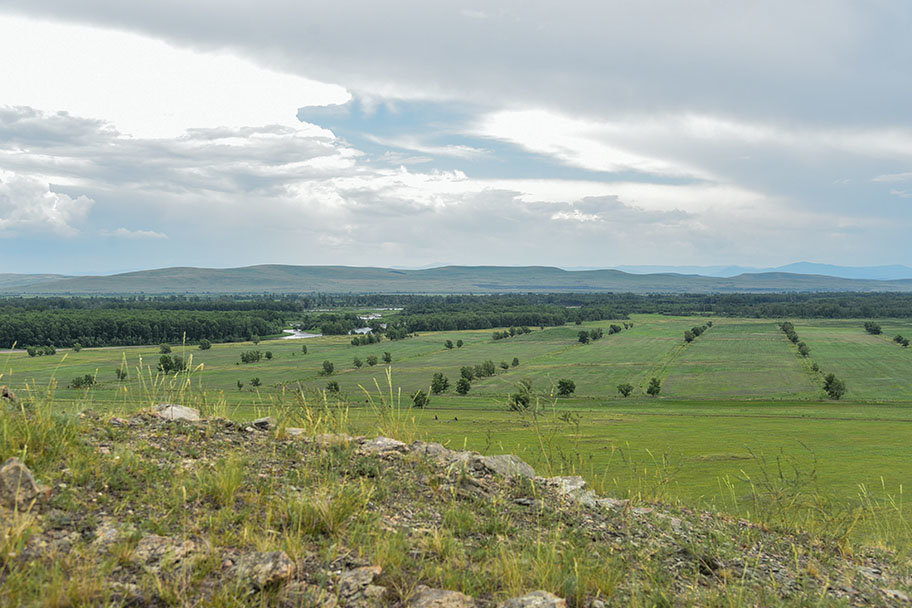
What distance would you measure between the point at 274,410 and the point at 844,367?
11418 cm

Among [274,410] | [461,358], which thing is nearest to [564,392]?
[461,358]

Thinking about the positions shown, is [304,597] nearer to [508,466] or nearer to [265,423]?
[508,466]

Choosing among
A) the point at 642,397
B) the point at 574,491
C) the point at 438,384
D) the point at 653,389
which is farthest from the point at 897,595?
the point at 653,389

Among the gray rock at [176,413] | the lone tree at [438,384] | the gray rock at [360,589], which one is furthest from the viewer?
the lone tree at [438,384]

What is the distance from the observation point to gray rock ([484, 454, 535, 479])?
8.84 metres

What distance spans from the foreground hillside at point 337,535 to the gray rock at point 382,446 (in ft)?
0.10

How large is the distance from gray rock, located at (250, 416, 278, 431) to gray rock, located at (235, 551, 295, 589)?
418cm

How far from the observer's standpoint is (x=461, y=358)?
12206 centimetres

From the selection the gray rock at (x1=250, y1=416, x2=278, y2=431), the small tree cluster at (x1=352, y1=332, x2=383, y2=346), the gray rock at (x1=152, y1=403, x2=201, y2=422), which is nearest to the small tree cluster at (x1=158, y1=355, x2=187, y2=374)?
the gray rock at (x1=152, y1=403, x2=201, y2=422)

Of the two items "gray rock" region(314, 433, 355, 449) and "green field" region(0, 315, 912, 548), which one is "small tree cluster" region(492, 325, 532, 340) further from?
"gray rock" region(314, 433, 355, 449)

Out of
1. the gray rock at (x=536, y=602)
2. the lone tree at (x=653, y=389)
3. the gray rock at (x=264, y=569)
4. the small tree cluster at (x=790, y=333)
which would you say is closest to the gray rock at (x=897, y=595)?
the gray rock at (x=536, y=602)

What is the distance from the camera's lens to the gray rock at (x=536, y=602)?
5.02 metres

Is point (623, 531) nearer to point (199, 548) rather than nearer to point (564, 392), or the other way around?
point (199, 548)

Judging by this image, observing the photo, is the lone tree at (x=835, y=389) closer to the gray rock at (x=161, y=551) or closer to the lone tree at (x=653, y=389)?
the lone tree at (x=653, y=389)
